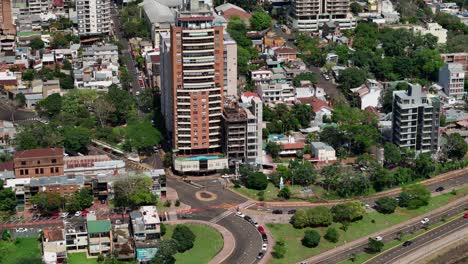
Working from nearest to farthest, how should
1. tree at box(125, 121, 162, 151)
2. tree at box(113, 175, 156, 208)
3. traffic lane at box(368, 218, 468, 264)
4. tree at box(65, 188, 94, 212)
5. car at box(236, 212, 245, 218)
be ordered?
traffic lane at box(368, 218, 468, 264), tree at box(65, 188, 94, 212), tree at box(113, 175, 156, 208), car at box(236, 212, 245, 218), tree at box(125, 121, 162, 151)

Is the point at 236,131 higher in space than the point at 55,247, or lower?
higher

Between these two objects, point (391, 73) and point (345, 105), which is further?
point (391, 73)

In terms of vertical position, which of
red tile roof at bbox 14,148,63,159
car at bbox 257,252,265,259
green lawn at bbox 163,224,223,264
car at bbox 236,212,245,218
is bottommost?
car at bbox 257,252,265,259

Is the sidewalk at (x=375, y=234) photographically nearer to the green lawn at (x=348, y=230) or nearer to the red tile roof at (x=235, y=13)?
the green lawn at (x=348, y=230)

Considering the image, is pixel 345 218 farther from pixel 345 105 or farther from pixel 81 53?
pixel 81 53

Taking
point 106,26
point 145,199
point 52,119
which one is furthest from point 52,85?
point 145,199

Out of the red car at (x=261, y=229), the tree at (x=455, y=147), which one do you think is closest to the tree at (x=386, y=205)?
the red car at (x=261, y=229)

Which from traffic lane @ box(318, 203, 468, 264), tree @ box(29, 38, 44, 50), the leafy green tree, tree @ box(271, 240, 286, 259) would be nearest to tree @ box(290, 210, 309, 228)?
tree @ box(271, 240, 286, 259)

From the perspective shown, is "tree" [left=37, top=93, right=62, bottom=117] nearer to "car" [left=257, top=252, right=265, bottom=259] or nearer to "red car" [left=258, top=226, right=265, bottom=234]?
"red car" [left=258, top=226, right=265, bottom=234]
